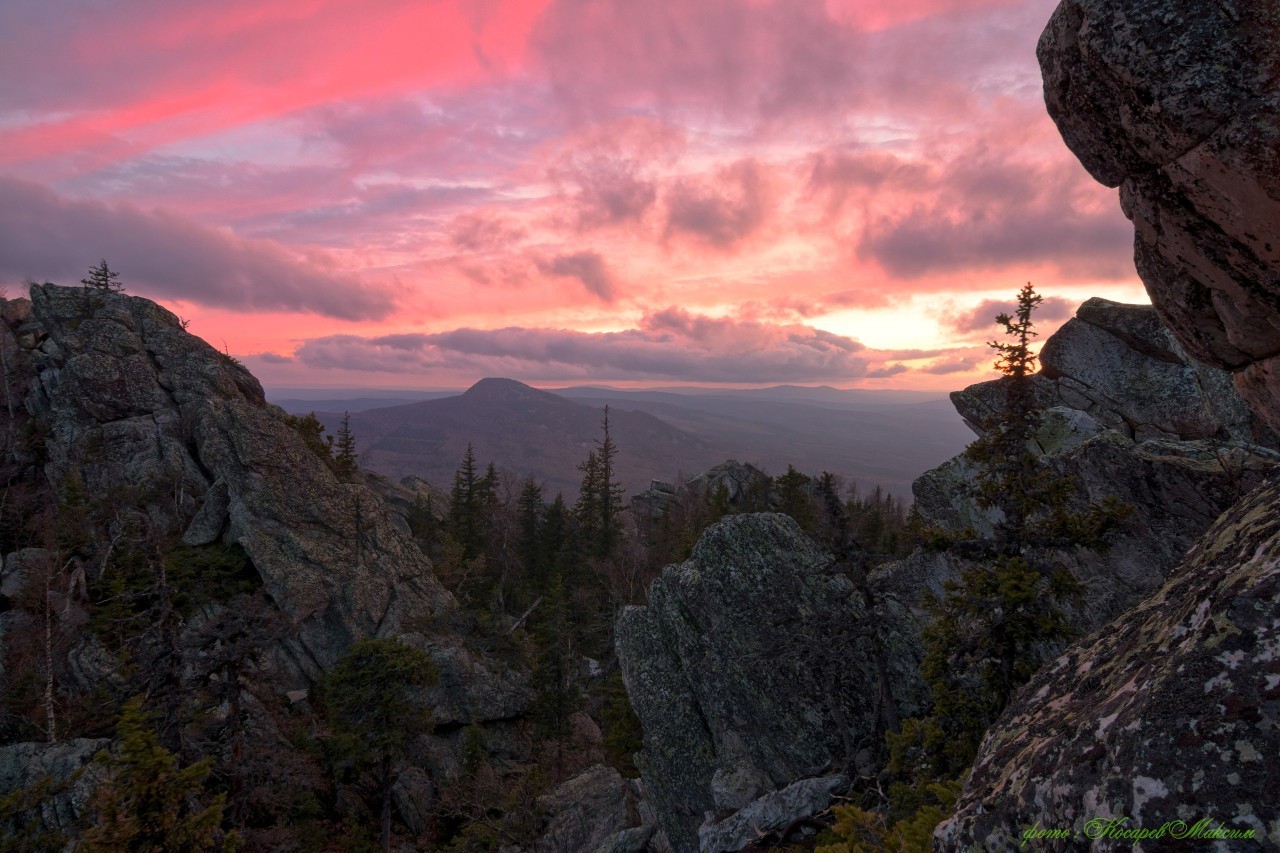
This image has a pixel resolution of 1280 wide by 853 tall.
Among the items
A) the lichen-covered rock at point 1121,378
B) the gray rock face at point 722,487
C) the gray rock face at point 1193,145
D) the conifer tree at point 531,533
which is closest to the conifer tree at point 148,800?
the gray rock face at point 1193,145

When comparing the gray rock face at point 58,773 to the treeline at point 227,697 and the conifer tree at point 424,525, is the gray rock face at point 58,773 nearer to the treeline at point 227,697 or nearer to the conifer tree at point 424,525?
the treeline at point 227,697

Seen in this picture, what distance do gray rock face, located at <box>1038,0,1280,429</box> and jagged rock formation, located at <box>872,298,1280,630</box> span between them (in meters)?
5.77

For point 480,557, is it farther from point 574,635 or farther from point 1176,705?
point 1176,705

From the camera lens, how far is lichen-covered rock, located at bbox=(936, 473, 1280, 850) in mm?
4164

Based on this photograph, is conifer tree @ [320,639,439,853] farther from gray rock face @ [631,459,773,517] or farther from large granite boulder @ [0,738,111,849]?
gray rock face @ [631,459,773,517]

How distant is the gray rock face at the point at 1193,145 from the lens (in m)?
6.16

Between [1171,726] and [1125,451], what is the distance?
14.2 meters

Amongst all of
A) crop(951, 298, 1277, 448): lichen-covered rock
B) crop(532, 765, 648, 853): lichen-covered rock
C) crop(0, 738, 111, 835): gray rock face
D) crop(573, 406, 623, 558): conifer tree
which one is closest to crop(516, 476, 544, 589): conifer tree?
crop(573, 406, 623, 558): conifer tree

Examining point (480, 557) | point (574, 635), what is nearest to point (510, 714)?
point (574, 635)

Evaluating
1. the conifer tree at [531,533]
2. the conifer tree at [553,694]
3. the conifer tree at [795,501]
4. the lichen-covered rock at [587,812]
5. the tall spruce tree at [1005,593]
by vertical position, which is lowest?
the lichen-covered rock at [587,812]

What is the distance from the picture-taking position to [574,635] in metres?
47.9

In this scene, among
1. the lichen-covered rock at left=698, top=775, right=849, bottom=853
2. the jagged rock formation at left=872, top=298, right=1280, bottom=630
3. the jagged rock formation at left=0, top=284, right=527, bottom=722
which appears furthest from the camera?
the jagged rock formation at left=0, top=284, right=527, bottom=722

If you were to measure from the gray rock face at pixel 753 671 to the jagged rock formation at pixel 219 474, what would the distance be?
1870 cm

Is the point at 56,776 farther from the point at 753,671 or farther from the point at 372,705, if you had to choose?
the point at 753,671
